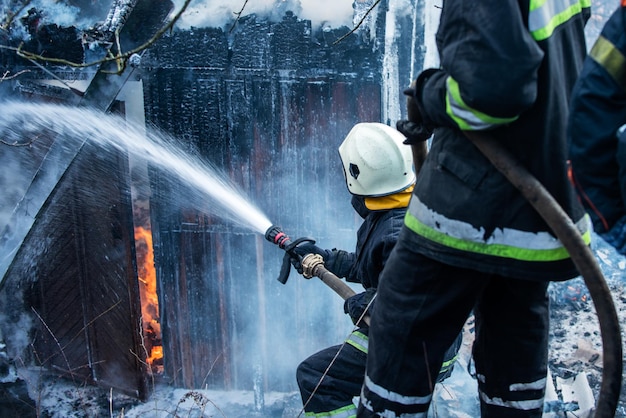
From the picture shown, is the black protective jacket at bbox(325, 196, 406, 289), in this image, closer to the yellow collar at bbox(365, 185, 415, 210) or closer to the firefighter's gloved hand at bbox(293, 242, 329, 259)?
the yellow collar at bbox(365, 185, 415, 210)

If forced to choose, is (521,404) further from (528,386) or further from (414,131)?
(414,131)

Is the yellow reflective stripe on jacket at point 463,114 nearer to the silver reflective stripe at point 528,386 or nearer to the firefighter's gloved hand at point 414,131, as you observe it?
the firefighter's gloved hand at point 414,131

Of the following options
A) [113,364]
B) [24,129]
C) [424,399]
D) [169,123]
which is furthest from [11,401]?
[424,399]

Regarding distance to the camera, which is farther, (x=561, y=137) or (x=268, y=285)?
(x=268, y=285)

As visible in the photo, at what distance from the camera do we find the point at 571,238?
1.98 meters

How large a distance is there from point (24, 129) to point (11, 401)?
106 inches

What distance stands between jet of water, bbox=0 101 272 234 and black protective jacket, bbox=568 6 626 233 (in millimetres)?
3364

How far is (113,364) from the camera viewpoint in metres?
5.75

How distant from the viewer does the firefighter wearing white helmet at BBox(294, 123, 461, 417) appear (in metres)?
3.23

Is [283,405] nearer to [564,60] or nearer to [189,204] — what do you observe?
[189,204]

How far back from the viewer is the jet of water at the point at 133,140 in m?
5.00

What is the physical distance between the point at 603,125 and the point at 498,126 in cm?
39

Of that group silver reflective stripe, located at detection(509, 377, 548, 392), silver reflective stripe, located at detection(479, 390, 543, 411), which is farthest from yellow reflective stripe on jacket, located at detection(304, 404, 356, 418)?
silver reflective stripe, located at detection(509, 377, 548, 392)

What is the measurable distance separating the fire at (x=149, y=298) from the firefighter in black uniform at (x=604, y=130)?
174 inches
